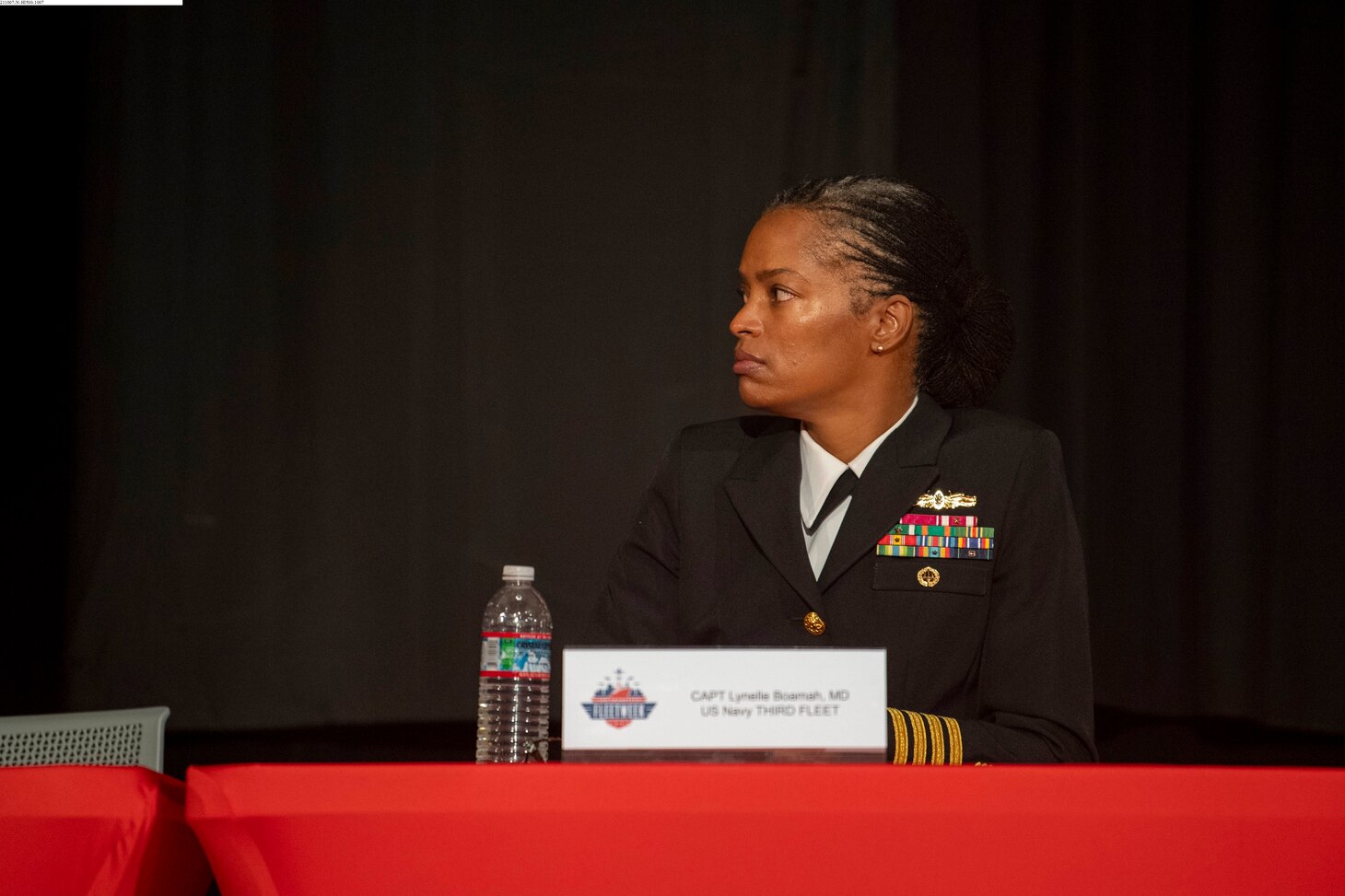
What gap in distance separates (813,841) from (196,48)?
2636mm

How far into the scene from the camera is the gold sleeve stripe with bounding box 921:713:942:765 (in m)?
1.24

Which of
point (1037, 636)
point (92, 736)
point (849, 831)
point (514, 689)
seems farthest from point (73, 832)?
point (1037, 636)

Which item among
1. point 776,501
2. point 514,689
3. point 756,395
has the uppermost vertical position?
point 756,395

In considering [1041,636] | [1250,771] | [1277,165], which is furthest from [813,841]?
[1277,165]

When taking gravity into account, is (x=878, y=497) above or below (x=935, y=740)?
above

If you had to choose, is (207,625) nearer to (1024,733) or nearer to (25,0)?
(25,0)

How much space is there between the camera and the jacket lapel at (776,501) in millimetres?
1620

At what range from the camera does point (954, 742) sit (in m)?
1.26

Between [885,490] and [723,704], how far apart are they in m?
0.68

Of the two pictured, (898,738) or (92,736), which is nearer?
(898,738)

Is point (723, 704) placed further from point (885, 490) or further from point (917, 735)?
point (885, 490)

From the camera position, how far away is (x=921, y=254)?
1744mm

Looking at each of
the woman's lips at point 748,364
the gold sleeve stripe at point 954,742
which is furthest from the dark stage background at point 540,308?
the gold sleeve stripe at point 954,742

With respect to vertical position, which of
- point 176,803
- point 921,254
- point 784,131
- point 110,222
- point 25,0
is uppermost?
point 25,0
